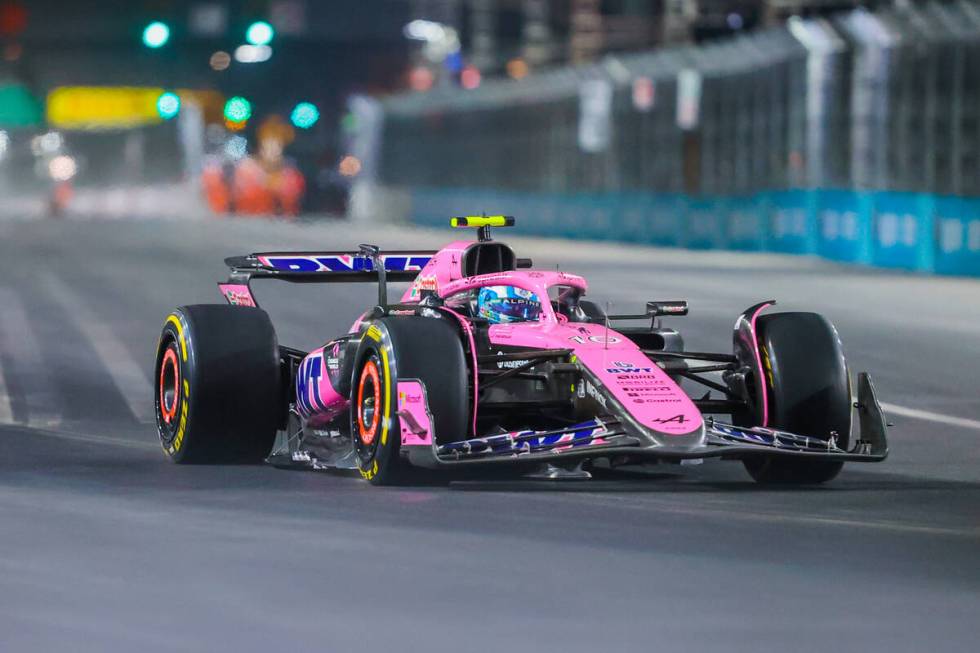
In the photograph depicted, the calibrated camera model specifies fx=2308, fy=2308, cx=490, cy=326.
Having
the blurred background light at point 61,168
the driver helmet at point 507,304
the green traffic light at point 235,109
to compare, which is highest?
the green traffic light at point 235,109

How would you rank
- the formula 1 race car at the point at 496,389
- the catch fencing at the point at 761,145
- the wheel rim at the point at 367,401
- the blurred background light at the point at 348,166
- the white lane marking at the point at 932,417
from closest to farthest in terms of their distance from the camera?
the formula 1 race car at the point at 496,389 < the wheel rim at the point at 367,401 < the white lane marking at the point at 932,417 < the catch fencing at the point at 761,145 < the blurred background light at the point at 348,166

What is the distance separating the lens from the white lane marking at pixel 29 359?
1350 centimetres

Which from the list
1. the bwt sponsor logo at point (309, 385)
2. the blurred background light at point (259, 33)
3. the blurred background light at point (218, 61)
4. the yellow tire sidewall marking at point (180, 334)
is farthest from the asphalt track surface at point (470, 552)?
the blurred background light at point (218, 61)

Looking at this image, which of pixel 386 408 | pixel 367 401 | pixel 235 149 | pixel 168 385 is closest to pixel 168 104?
pixel 235 149

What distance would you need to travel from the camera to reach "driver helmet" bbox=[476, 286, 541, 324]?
10.9 metres

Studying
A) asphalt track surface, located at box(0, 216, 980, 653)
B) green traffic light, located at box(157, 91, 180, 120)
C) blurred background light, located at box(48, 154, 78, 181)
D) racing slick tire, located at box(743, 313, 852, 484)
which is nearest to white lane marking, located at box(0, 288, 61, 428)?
asphalt track surface, located at box(0, 216, 980, 653)

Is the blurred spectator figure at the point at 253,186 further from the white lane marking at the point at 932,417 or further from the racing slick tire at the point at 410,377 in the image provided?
the racing slick tire at the point at 410,377

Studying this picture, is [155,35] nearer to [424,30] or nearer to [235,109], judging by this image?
[235,109]

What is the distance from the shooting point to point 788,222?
40.6 metres

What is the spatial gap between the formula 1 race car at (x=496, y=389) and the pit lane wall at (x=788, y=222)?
21.6 m

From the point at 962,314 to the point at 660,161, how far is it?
27.9 m

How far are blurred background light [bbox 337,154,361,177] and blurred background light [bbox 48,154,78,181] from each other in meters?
18.8

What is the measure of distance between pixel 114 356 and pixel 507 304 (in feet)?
24.2

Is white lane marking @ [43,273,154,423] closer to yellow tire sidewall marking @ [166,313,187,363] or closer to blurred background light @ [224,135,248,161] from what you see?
yellow tire sidewall marking @ [166,313,187,363]
